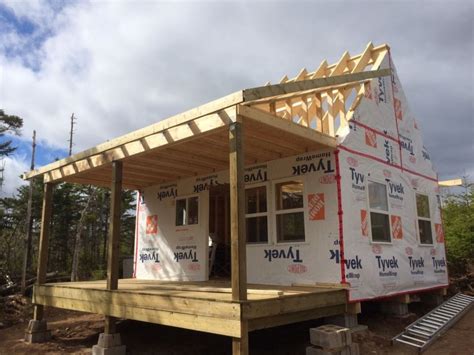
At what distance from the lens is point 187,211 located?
32.3 feet

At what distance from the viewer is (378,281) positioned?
750 cm

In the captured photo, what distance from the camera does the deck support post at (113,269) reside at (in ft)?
21.8

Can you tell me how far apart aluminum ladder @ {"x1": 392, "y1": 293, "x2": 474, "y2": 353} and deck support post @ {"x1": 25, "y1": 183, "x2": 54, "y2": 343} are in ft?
24.0

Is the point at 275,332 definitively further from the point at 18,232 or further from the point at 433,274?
the point at 18,232

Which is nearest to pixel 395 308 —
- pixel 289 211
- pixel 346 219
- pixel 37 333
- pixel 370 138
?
pixel 346 219

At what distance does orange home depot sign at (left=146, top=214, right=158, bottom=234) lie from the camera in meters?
10.7

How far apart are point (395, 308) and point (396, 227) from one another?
5.76 feet

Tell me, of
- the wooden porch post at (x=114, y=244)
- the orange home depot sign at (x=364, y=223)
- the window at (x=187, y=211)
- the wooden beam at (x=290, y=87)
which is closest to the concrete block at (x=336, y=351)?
the orange home depot sign at (x=364, y=223)

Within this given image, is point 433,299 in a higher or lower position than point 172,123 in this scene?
lower

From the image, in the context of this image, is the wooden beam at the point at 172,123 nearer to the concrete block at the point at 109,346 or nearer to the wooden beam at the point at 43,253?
the wooden beam at the point at 43,253

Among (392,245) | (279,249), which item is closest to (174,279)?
(279,249)

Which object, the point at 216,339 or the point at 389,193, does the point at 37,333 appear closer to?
the point at 216,339

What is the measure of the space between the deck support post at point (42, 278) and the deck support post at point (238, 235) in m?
5.97

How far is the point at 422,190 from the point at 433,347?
4.33m
